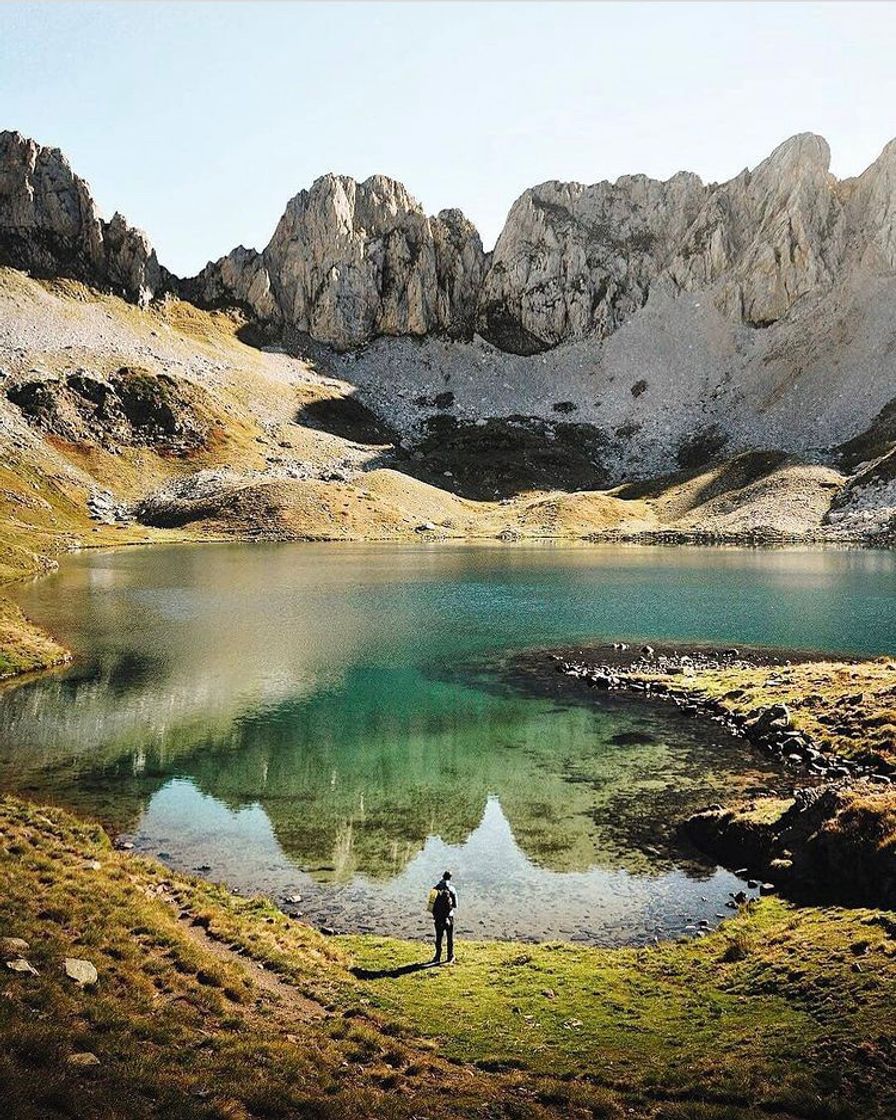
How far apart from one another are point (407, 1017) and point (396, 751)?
22958 millimetres

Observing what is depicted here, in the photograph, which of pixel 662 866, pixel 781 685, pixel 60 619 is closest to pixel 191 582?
pixel 60 619

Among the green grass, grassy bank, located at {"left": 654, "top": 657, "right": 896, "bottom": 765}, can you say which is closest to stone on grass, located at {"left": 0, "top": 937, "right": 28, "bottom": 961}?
the green grass

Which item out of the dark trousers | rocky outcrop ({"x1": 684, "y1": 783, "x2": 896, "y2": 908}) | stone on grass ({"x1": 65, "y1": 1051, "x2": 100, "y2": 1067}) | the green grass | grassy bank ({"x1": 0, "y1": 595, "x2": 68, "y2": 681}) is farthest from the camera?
grassy bank ({"x1": 0, "y1": 595, "x2": 68, "y2": 681})

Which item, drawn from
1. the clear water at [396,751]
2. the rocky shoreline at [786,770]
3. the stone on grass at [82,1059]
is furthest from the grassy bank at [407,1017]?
the clear water at [396,751]

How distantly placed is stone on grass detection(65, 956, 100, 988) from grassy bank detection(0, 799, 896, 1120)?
0.21m

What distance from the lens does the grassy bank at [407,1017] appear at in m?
13.5

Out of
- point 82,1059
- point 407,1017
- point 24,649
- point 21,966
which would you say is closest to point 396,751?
point 407,1017

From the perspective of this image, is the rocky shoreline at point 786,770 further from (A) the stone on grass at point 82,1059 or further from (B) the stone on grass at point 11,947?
(B) the stone on grass at point 11,947

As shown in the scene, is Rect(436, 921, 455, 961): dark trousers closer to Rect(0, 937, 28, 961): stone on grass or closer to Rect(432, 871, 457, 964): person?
Rect(432, 871, 457, 964): person

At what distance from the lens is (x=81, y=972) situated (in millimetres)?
16656

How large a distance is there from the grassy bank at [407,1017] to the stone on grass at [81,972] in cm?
21

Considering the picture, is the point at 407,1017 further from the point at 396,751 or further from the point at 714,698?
the point at 714,698

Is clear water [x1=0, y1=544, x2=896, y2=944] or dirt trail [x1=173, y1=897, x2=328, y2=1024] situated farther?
clear water [x1=0, y1=544, x2=896, y2=944]

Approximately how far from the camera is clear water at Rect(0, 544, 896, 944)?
27.1m
